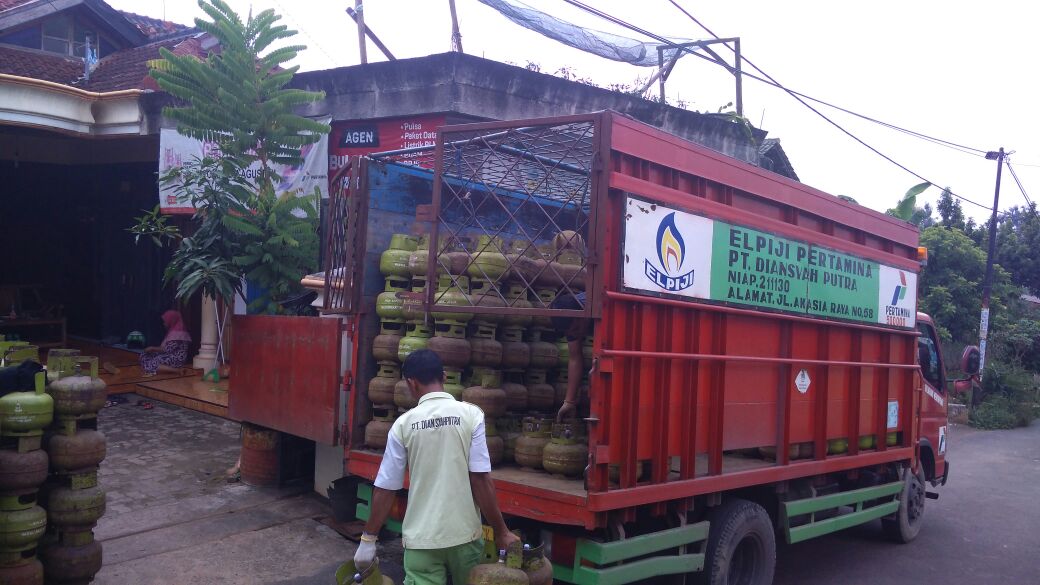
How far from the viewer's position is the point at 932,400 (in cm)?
788

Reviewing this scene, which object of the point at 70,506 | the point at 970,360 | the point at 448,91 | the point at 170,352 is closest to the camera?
the point at 70,506

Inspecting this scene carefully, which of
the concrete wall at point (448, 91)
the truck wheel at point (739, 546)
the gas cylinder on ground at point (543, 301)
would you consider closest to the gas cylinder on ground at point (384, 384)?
the gas cylinder on ground at point (543, 301)

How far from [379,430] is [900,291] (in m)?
4.74

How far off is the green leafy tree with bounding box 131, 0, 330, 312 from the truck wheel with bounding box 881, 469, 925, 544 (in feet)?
20.3

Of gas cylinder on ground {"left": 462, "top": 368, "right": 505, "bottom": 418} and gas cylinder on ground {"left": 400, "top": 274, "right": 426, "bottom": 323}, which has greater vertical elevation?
gas cylinder on ground {"left": 400, "top": 274, "right": 426, "bottom": 323}

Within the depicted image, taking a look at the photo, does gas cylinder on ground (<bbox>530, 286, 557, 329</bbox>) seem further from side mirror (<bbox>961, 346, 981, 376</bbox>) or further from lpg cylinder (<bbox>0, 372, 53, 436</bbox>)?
side mirror (<bbox>961, 346, 981, 376</bbox>)

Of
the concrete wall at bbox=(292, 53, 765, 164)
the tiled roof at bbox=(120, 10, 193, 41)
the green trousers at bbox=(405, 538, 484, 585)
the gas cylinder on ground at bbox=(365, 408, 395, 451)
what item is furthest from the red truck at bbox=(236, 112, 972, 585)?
the tiled roof at bbox=(120, 10, 193, 41)

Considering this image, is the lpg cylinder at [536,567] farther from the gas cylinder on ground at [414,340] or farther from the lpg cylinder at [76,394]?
the lpg cylinder at [76,394]

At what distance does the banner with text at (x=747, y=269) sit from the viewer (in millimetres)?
4309

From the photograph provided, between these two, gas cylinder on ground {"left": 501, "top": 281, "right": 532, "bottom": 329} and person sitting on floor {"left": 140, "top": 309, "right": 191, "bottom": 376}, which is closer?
gas cylinder on ground {"left": 501, "top": 281, "right": 532, "bottom": 329}

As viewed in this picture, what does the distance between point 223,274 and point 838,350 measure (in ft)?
18.2

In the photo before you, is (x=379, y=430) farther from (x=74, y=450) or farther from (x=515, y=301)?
(x=74, y=450)

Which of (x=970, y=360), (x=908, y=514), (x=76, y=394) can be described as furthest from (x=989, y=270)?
(x=76, y=394)

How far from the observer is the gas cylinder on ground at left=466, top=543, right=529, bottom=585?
10.8 feet
